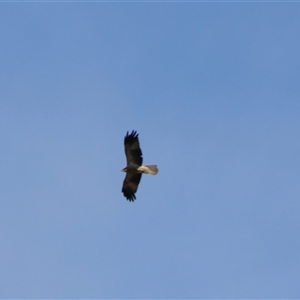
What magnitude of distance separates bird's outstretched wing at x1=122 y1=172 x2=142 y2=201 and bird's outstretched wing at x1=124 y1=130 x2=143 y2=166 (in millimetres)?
964

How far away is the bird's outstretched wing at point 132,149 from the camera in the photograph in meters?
44.8

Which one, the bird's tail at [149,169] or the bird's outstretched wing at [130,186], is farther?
the bird's outstretched wing at [130,186]

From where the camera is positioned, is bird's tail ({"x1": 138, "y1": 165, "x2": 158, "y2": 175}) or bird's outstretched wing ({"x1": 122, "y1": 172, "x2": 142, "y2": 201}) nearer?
bird's tail ({"x1": 138, "y1": 165, "x2": 158, "y2": 175})

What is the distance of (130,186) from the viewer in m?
45.9

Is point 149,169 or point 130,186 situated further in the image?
point 130,186

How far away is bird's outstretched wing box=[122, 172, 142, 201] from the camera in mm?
45500

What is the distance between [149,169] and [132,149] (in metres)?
1.36

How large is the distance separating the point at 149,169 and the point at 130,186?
6.81 feet

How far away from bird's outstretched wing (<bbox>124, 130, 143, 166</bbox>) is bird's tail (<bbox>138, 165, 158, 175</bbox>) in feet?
1.64

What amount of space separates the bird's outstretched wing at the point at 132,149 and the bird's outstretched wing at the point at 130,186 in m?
0.96

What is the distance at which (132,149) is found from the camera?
4484 cm

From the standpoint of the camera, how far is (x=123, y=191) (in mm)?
45969

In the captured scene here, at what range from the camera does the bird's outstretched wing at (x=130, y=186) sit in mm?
45500

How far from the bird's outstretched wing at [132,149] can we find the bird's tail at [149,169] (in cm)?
50
